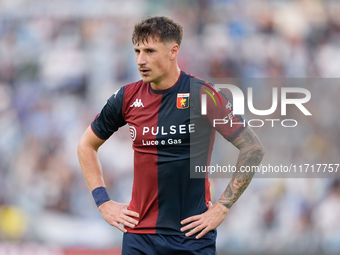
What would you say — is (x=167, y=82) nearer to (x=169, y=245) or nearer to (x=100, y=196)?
(x=100, y=196)

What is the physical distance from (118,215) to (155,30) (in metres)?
1.40

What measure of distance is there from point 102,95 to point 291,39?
128 inches

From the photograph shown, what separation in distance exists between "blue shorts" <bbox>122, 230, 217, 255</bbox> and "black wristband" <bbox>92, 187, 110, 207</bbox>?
16.8 inches

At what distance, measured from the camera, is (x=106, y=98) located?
23.1 feet

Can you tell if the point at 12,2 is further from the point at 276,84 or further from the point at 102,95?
the point at 276,84

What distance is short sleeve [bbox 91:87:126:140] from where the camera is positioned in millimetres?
3314

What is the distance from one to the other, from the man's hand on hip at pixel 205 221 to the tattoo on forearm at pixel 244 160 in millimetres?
64

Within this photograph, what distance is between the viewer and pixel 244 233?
21.2 feet

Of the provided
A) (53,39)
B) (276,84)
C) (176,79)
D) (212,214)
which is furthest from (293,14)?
(212,214)

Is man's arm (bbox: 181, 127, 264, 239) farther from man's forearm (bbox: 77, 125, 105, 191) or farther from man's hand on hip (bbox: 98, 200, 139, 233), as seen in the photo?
man's forearm (bbox: 77, 125, 105, 191)

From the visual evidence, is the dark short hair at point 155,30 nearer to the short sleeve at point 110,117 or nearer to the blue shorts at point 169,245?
the short sleeve at point 110,117

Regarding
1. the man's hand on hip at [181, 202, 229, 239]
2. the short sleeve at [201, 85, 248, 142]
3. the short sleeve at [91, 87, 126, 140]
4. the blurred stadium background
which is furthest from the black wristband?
the blurred stadium background

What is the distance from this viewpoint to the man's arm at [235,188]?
10.0ft

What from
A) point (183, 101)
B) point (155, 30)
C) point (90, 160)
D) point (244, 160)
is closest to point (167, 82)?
point (183, 101)
